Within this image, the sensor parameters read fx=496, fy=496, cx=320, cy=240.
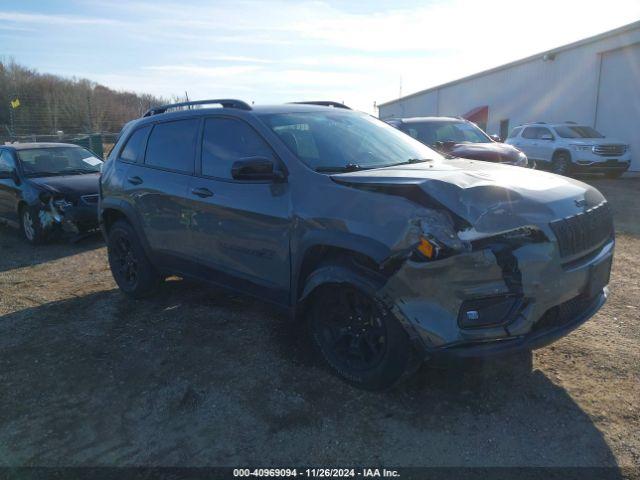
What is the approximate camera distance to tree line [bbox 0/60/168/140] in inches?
1109

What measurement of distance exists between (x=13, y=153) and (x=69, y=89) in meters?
31.3

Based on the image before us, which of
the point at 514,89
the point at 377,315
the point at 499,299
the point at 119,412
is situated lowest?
the point at 119,412

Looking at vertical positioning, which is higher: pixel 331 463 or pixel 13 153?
pixel 13 153

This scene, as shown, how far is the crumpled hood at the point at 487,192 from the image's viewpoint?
2717 mm

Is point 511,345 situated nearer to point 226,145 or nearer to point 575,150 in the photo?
point 226,145

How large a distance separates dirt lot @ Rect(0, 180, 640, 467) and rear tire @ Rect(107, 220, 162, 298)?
1.62 ft

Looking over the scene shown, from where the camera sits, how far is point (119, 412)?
3.22 m

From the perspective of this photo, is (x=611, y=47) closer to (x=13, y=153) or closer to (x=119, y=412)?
(x=13, y=153)

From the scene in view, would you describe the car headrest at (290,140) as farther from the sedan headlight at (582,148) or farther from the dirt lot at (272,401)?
the sedan headlight at (582,148)

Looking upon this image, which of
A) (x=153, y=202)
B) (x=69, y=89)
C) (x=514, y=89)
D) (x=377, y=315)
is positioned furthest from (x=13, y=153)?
(x=69, y=89)

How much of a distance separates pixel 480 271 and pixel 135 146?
3859mm

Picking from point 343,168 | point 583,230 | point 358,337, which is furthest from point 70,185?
point 583,230

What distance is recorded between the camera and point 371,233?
2.92 metres

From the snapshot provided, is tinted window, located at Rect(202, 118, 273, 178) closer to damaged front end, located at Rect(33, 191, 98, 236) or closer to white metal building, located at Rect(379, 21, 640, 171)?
damaged front end, located at Rect(33, 191, 98, 236)
